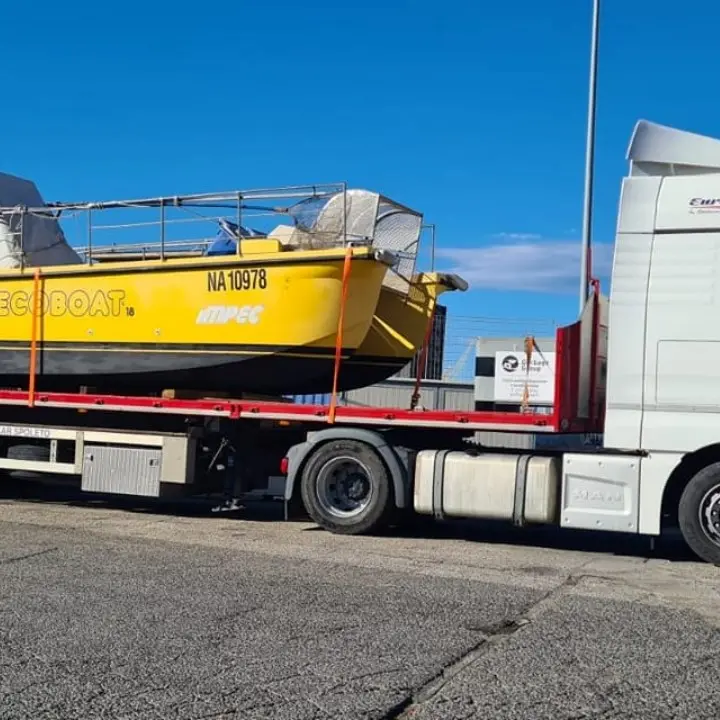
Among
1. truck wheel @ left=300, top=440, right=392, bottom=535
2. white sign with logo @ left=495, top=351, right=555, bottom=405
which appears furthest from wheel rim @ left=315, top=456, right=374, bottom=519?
white sign with logo @ left=495, top=351, right=555, bottom=405

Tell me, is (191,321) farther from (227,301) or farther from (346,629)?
(346,629)

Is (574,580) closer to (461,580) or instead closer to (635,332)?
(461,580)

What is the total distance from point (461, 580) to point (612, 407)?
2.22 meters

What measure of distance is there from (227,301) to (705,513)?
505 cm

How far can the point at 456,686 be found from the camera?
5031mm

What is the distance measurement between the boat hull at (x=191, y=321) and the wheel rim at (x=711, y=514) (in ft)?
12.2

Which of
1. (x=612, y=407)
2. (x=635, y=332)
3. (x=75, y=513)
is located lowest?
(x=75, y=513)

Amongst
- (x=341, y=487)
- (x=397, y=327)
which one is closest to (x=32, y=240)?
(x=397, y=327)

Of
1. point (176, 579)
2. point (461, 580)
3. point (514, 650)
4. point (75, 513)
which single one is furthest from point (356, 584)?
point (75, 513)

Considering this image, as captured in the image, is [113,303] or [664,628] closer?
[664,628]

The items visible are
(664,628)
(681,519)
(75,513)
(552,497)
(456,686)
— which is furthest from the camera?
(75,513)

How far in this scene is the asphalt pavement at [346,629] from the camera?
481 cm

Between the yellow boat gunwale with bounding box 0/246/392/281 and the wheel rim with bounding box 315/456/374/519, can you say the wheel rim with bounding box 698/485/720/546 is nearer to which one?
the wheel rim with bounding box 315/456/374/519

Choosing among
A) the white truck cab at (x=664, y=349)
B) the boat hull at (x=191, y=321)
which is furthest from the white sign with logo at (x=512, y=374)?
the white truck cab at (x=664, y=349)
